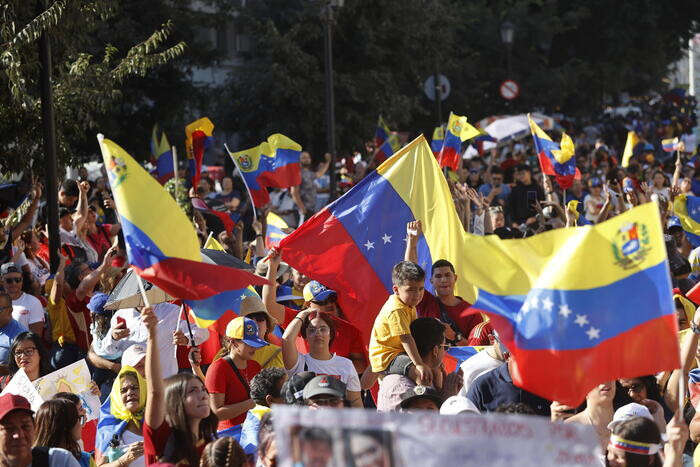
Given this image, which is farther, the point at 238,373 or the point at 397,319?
the point at 397,319

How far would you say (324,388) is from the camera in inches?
246

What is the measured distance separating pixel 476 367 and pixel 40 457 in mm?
2589

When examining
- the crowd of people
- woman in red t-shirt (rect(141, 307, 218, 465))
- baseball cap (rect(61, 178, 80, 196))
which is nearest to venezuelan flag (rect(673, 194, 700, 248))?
the crowd of people

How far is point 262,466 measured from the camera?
5.64 m

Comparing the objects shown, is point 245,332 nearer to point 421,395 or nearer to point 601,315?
point 421,395

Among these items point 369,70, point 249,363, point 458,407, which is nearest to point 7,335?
point 249,363

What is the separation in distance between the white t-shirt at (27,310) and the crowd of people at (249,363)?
0.01 m

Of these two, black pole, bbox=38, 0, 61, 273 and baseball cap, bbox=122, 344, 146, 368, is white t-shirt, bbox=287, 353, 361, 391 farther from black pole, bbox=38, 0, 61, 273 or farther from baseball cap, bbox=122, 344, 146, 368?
black pole, bbox=38, 0, 61, 273

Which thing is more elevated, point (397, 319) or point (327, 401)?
point (397, 319)

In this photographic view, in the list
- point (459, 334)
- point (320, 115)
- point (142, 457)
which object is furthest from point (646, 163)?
point (142, 457)

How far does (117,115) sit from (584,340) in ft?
60.7

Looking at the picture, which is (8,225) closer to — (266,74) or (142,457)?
(142,457)

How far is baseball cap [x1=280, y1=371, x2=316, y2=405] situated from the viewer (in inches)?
256

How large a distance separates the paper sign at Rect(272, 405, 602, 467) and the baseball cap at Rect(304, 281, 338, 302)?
4817 mm
